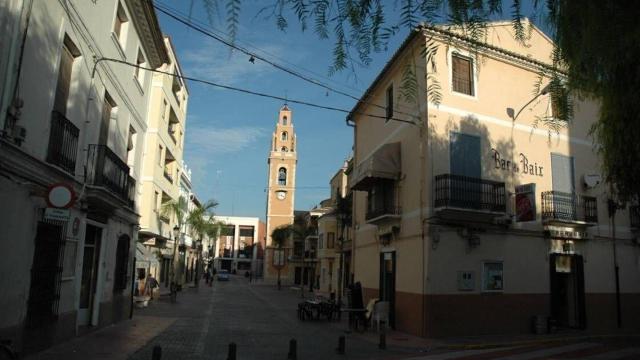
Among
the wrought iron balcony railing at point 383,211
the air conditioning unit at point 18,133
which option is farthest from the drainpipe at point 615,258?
the air conditioning unit at point 18,133

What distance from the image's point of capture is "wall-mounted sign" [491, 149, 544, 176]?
18.2 metres

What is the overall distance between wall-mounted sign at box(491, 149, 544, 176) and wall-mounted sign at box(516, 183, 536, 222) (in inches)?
41.1

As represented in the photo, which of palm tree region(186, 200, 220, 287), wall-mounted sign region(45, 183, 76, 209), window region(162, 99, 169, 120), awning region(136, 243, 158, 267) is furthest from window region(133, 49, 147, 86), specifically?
palm tree region(186, 200, 220, 287)

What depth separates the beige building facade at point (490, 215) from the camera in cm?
1664

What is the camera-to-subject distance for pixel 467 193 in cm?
1678

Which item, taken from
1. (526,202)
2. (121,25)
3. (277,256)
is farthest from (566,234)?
(277,256)

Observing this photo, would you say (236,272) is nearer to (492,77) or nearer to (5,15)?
(492,77)

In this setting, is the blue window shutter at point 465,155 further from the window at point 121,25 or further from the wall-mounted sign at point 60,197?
the wall-mounted sign at point 60,197

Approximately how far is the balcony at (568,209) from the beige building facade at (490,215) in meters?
0.05

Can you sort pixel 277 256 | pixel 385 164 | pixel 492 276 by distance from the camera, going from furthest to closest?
pixel 277 256 → pixel 385 164 → pixel 492 276

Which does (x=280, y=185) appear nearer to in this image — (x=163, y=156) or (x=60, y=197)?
(x=163, y=156)

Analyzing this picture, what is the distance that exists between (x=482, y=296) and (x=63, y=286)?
12.8m

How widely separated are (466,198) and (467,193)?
21 centimetres

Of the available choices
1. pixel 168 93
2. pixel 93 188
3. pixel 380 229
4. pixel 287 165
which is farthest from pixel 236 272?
pixel 93 188
